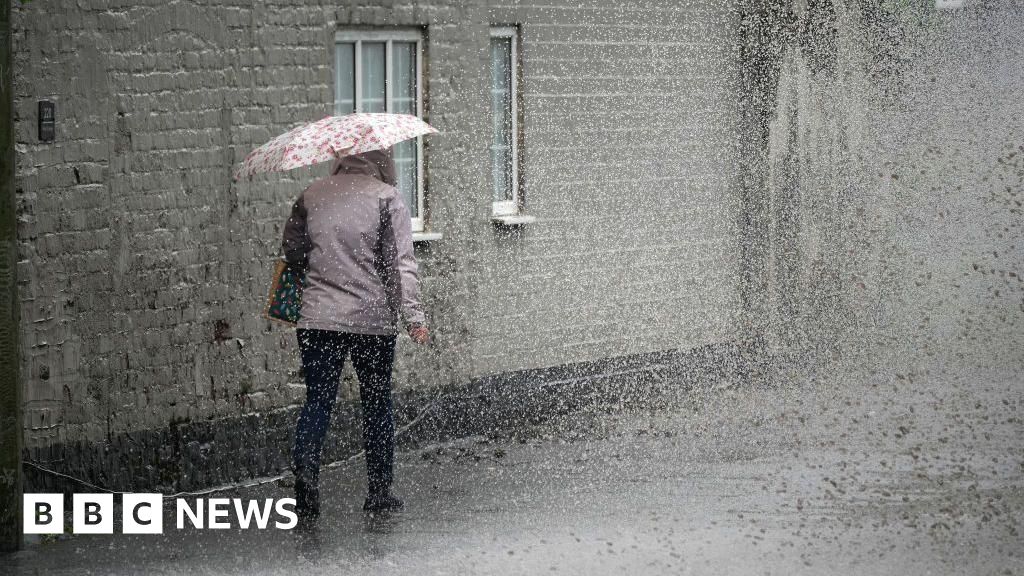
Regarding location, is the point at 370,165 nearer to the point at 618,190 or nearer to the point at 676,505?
the point at 676,505

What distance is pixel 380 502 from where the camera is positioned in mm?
9867

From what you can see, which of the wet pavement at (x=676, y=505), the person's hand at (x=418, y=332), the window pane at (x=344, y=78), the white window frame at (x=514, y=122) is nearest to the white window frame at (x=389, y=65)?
the window pane at (x=344, y=78)

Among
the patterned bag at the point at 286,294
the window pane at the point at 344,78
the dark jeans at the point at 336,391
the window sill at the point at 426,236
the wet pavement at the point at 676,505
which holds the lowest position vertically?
the wet pavement at the point at 676,505

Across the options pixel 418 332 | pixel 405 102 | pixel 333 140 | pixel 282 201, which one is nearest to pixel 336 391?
pixel 418 332

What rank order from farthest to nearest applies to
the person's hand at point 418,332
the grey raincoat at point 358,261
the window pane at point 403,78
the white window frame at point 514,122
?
1. the white window frame at point 514,122
2. the window pane at point 403,78
3. the grey raincoat at point 358,261
4. the person's hand at point 418,332

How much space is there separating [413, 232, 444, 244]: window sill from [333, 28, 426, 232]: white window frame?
96mm

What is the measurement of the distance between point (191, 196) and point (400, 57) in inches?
108

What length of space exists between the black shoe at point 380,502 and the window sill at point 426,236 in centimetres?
408

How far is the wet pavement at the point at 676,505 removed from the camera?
857cm

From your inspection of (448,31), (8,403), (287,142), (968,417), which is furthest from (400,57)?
(8,403)

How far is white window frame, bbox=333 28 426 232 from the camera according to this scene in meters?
13.3

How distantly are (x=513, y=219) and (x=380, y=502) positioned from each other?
18.0 feet

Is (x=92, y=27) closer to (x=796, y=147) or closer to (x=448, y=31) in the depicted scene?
(x=448, y=31)

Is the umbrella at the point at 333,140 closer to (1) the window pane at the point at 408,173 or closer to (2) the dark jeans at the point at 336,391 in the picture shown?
(2) the dark jeans at the point at 336,391
